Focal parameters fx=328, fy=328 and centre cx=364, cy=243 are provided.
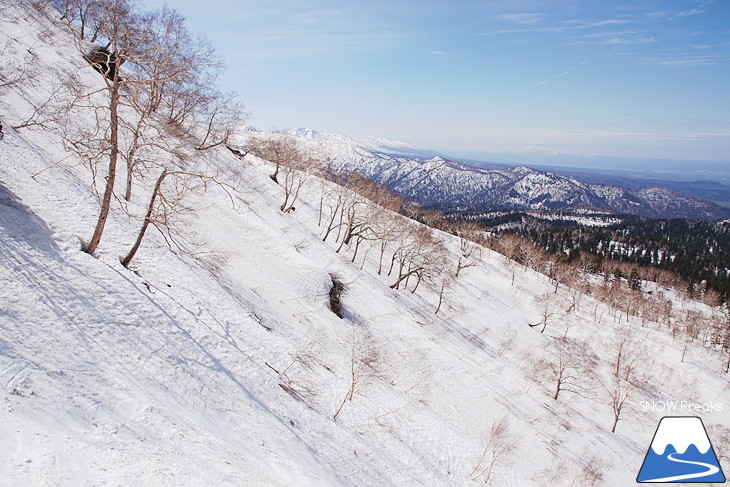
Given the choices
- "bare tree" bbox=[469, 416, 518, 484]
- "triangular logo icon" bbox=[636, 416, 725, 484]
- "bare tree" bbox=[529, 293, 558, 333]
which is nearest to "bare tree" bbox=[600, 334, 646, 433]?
"bare tree" bbox=[529, 293, 558, 333]

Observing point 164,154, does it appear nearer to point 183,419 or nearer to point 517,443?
point 183,419

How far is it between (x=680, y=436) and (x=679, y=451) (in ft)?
2.92

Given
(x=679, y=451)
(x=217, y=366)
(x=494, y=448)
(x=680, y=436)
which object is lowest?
(x=494, y=448)

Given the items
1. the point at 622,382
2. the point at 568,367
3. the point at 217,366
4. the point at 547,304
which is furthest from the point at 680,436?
the point at 547,304

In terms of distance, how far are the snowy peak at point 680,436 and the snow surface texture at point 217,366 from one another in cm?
796

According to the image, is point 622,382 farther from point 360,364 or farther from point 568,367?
point 360,364

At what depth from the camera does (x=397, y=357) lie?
26266 millimetres

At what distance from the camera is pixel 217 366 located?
11625 mm

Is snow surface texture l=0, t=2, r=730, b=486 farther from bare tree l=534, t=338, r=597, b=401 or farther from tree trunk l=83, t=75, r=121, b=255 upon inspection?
bare tree l=534, t=338, r=597, b=401

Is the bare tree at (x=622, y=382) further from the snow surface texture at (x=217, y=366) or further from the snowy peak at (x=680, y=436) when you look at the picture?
the snowy peak at (x=680, y=436)

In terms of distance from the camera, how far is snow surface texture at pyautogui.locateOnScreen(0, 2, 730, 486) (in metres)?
6.68

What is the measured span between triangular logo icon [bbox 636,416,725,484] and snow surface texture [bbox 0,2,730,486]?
278 inches

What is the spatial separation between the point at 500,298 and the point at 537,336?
1121 cm

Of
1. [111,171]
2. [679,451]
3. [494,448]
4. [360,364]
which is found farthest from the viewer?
[494,448]
